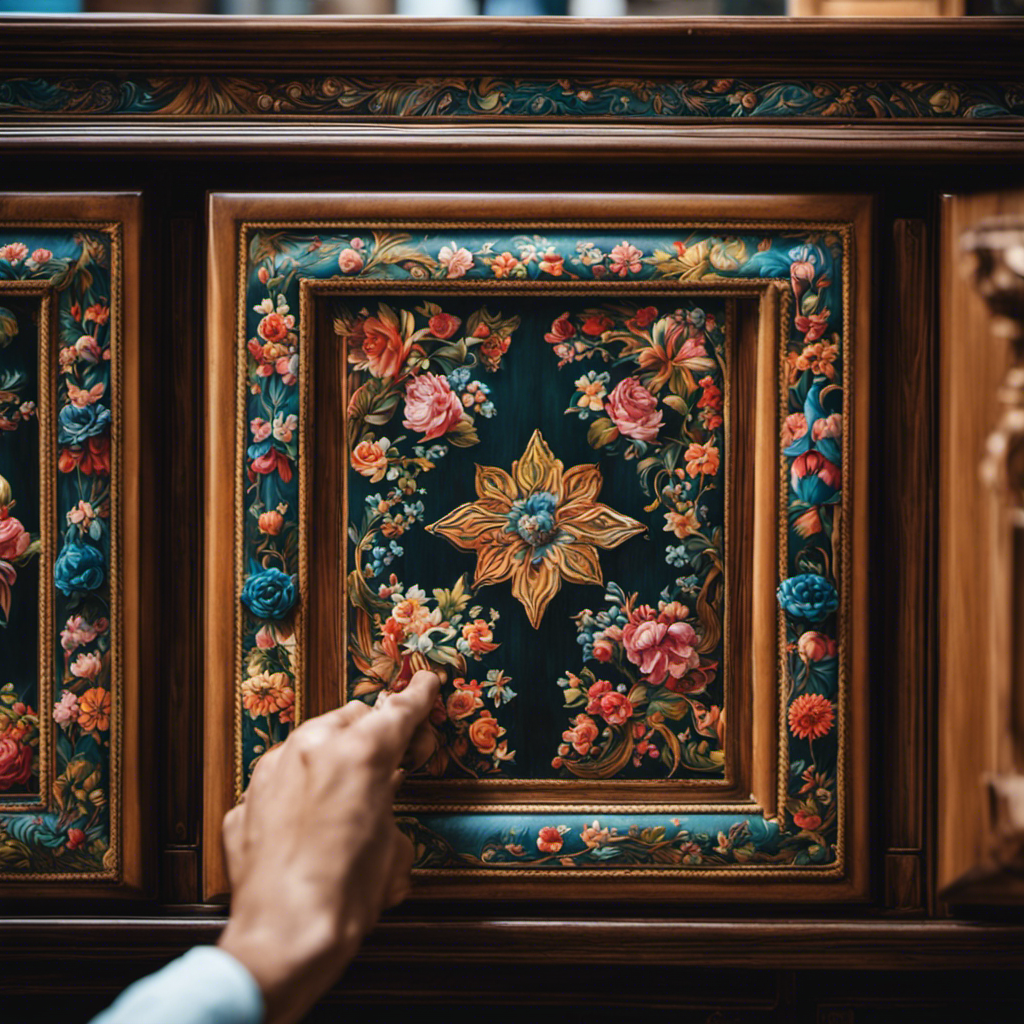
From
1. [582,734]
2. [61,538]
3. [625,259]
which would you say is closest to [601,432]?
[625,259]

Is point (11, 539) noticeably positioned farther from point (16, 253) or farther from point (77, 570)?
point (16, 253)

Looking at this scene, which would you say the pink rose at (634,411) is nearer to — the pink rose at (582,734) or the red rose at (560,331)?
the red rose at (560,331)

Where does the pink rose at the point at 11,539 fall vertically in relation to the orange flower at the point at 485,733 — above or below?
above

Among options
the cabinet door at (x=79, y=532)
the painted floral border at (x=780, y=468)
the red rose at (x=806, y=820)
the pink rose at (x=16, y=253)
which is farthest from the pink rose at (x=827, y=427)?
the pink rose at (x=16, y=253)

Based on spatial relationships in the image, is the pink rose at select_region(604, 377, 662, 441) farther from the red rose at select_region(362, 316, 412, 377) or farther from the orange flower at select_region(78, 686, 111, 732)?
the orange flower at select_region(78, 686, 111, 732)

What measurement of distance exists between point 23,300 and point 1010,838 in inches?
35.2

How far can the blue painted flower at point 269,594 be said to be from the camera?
2.08ft

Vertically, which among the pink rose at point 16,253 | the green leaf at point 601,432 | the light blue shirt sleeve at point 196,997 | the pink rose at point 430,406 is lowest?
the light blue shirt sleeve at point 196,997

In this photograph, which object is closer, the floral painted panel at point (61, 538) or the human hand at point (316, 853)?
the human hand at point (316, 853)

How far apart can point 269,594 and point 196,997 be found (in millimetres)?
291

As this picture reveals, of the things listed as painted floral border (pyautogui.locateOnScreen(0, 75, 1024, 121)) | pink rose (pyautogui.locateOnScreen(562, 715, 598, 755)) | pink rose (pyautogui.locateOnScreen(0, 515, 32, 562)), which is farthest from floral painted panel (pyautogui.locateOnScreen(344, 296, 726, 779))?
pink rose (pyautogui.locateOnScreen(0, 515, 32, 562))

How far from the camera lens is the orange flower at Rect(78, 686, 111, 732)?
647mm

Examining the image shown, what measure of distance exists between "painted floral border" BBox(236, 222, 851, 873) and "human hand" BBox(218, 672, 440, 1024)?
8 cm

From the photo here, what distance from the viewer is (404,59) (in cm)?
63
